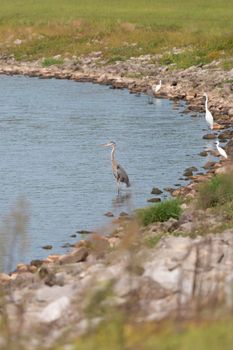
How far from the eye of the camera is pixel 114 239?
19.9 m

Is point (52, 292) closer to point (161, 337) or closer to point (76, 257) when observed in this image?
point (76, 257)

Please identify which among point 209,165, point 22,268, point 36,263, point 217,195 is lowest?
point 209,165

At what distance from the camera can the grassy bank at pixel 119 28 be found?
65.2 meters

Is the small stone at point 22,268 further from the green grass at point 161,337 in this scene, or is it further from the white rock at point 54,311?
the green grass at point 161,337

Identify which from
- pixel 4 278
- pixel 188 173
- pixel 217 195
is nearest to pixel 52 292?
pixel 4 278

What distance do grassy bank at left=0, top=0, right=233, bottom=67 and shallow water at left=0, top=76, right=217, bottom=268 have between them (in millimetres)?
9751

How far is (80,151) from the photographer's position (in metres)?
36.4

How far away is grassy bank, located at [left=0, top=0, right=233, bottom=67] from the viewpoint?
214ft

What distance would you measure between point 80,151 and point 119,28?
126ft

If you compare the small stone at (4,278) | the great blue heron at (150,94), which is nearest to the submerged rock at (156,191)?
the small stone at (4,278)

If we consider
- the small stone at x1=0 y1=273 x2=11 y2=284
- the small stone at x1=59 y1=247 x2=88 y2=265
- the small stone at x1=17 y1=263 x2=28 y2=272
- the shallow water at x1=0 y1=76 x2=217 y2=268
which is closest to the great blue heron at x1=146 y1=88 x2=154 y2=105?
the shallow water at x1=0 y1=76 x2=217 y2=268

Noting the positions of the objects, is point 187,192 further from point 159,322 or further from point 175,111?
point 175,111

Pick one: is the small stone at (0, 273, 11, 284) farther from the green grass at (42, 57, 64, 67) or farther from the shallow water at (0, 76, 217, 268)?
the green grass at (42, 57, 64, 67)

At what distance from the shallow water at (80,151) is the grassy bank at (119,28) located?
9.75 metres
